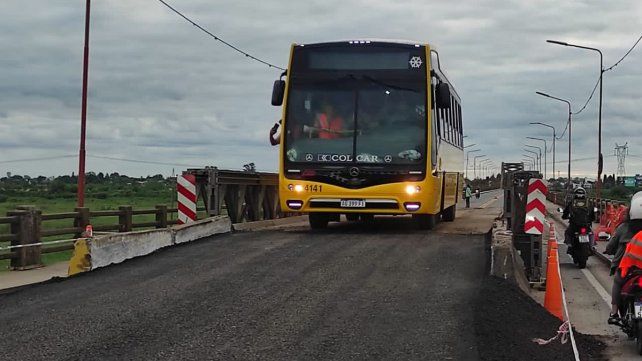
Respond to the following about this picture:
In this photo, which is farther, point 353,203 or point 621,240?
point 353,203

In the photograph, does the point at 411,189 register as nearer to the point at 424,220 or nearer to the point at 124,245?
the point at 424,220

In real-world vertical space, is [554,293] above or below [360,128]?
below

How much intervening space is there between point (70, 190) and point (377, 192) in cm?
6043

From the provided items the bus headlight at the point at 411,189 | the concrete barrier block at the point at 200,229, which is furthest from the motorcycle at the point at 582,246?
the concrete barrier block at the point at 200,229

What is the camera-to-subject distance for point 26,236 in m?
14.0

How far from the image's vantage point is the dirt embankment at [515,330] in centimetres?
689

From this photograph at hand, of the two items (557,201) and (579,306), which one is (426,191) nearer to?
(579,306)

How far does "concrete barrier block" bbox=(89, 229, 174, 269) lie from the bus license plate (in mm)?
3714

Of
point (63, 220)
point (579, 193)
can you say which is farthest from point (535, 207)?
point (63, 220)

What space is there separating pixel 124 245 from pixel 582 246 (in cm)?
930

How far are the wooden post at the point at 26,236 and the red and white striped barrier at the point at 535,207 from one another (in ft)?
28.3

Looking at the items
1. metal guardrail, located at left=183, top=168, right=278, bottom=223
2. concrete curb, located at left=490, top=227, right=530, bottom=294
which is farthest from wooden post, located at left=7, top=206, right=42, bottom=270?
concrete curb, located at left=490, top=227, right=530, bottom=294

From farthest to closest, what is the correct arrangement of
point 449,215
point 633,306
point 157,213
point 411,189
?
point 449,215 → point 157,213 → point 411,189 → point 633,306

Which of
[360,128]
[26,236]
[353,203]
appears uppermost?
[360,128]
